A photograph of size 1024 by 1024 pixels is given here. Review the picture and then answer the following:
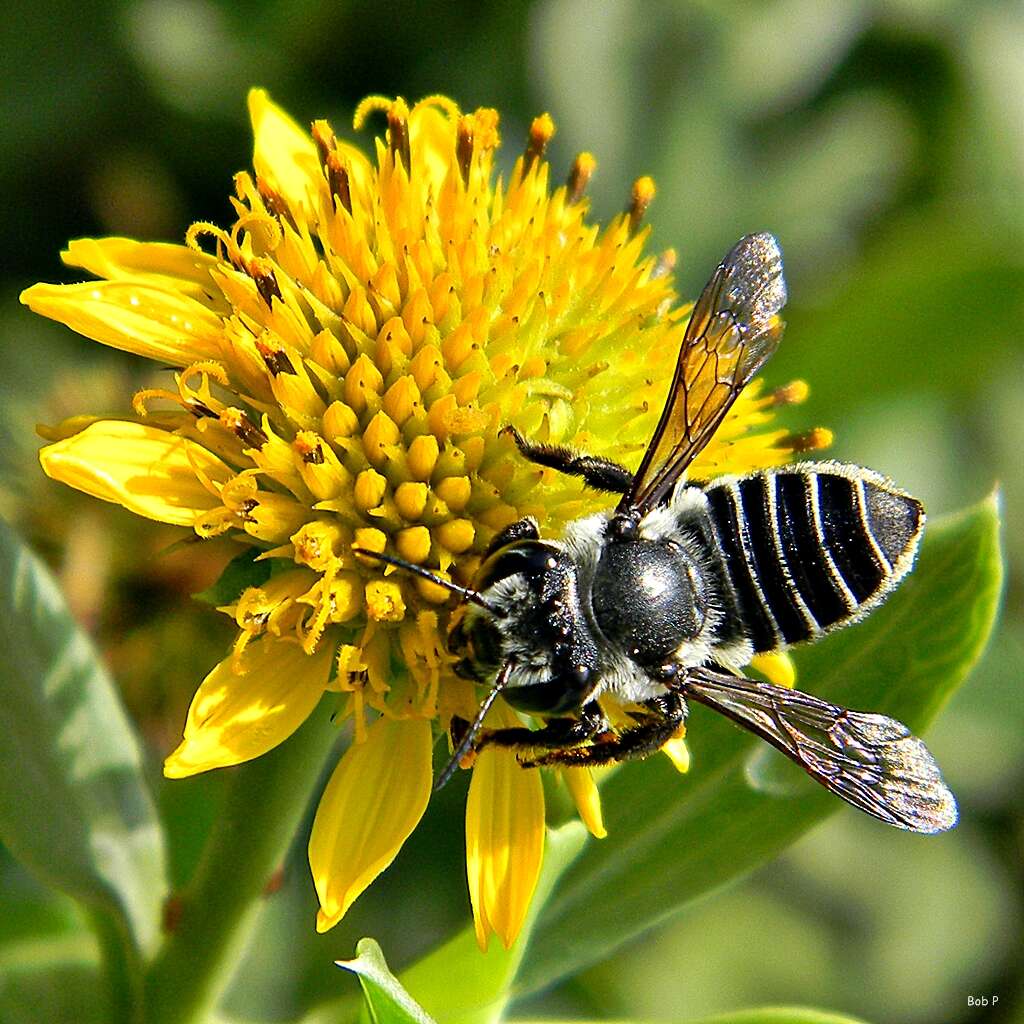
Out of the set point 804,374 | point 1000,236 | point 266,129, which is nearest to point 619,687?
point 266,129

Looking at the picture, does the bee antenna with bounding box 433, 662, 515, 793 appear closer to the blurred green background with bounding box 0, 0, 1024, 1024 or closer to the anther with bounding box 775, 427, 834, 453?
the anther with bounding box 775, 427, 834, 453

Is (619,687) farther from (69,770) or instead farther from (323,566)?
(69,770)

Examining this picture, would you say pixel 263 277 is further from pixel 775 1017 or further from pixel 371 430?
pixel 775 1017

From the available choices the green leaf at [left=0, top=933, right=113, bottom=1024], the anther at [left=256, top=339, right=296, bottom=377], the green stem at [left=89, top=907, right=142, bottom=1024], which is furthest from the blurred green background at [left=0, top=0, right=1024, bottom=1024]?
the anther at [left=256, top=339, right=296, bottom=377]

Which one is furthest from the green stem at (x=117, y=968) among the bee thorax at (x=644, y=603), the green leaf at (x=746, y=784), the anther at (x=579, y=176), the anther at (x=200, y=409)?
the anther at (x=579, y=176)

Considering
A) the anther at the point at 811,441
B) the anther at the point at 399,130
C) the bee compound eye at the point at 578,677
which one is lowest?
the bee compound eye at the point at 578,677

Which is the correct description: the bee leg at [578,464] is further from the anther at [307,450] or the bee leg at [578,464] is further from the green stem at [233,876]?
the green stem at [233,876]

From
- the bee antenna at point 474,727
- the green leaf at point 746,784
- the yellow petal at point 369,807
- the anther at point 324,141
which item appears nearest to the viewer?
the bee antenna at point 474,727

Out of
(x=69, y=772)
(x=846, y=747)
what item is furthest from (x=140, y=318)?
(x=846, y=747)
